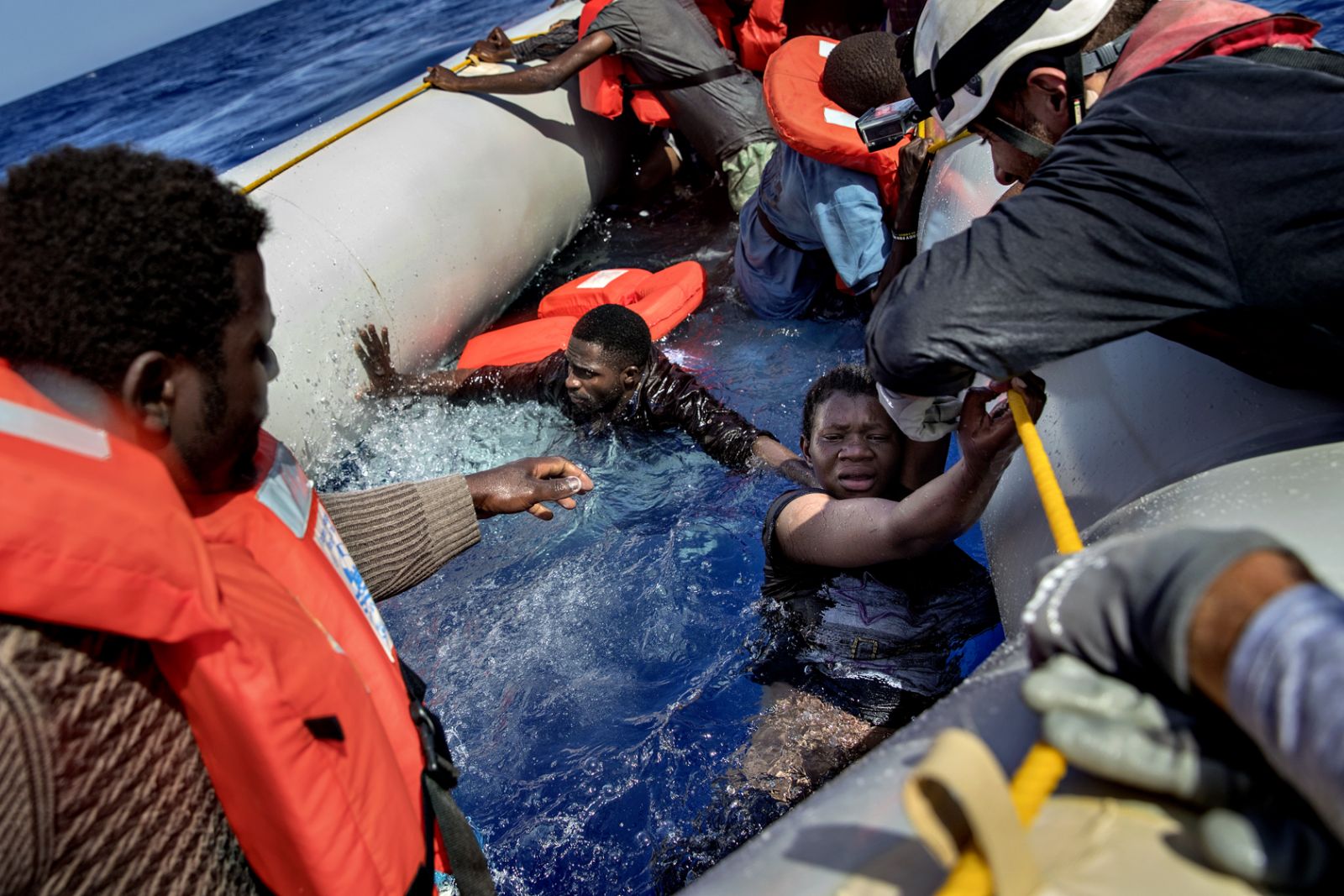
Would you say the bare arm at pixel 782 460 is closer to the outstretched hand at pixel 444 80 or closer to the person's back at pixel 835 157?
the person's back at pixel 835 157

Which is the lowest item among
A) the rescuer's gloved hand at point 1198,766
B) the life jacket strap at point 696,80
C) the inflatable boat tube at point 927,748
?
the inflatable boat tube at point 927,748

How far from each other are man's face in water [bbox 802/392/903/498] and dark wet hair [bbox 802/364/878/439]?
0.8 inches

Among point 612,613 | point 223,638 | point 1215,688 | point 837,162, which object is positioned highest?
point 223,638

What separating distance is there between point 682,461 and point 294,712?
9.30 feet

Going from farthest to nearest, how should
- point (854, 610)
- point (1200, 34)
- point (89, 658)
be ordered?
1. point (854, 610)
2. point (1200, 34)
3. point (89, 658)

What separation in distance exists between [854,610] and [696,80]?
12.5ft

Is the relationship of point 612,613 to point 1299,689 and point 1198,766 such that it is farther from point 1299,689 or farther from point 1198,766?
point 1299,689

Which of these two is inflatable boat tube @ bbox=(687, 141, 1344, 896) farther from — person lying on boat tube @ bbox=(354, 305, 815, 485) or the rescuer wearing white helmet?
person lying on boat tube @ bbox=(354, 305, 815, 485)

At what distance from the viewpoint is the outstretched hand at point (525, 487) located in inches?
91.6

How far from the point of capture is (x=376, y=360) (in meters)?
4.07

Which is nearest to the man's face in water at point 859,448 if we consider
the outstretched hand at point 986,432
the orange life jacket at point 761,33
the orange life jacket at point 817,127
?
the outstretched hand at point 986,432

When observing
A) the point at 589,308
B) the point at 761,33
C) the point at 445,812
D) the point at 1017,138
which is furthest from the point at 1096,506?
the point at 761,33

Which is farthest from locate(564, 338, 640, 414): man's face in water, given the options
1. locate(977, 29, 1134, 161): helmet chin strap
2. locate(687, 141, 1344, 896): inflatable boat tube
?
locate(977, 29, 1134, 161): helmet chin strap

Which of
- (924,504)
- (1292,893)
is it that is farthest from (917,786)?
(924,504)
